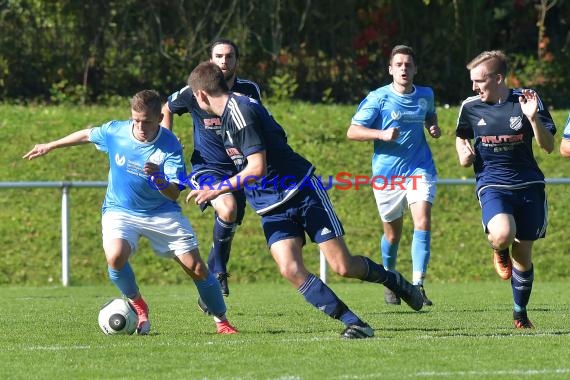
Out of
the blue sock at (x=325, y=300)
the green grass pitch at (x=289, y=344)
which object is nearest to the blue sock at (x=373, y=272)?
the green grass pitch at (x=289, y=344)

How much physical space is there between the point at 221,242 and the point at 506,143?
2866 millimetres

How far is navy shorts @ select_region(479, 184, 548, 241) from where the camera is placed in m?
8.56

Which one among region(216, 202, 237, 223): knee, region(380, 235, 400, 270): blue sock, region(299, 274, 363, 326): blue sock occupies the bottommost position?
region(380, 235, 400, 270): blue sock

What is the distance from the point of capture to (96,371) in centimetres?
652

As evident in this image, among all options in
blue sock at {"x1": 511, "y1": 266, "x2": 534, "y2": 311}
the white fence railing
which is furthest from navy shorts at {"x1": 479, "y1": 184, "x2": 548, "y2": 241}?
the white fence railing

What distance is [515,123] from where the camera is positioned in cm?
857

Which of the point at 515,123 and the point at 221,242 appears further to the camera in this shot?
the point at 221,242

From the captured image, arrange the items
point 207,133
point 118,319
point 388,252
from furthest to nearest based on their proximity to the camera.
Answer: point 388,252 → point 207,133 → point 118,319

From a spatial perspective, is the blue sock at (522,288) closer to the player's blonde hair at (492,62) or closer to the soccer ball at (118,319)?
the player's blonde hair at (492,62)

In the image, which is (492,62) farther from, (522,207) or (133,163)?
(133,163)

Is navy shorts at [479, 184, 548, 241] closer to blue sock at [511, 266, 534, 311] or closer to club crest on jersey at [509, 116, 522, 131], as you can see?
blue sock at [511, 266, 534, 311]

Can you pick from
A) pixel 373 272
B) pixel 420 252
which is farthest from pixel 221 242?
pixel 373 272

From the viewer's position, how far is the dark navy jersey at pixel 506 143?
8.59 m

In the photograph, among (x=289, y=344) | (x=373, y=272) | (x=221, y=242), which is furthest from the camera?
(x=221, y=242)
